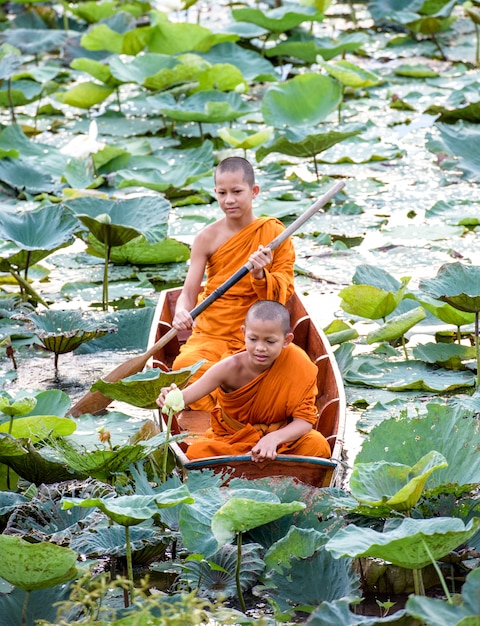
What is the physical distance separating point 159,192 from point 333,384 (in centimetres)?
362

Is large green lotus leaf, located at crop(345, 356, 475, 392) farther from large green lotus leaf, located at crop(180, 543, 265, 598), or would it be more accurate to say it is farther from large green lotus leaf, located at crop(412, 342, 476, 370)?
large green lotus leaf, located at crop(180, 543, 265, 598)

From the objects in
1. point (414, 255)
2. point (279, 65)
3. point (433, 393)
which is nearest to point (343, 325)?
point (433, 393)

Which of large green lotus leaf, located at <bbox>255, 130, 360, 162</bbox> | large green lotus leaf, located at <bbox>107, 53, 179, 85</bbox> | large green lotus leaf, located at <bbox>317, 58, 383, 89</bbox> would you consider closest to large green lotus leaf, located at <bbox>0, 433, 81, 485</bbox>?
large green lotus leaf, located at <bbox>255, 130, 360, 162</bbox>

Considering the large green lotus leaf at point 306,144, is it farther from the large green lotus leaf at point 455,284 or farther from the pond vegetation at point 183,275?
the large green lotus leaf at point 455,284

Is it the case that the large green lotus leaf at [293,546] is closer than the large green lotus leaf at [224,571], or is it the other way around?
the large green lotus leaf at [293,546]

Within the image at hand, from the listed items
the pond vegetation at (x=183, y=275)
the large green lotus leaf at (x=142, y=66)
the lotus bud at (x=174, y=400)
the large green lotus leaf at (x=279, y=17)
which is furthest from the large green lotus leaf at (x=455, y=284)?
the large green lotus leaf at (x=279, y=17)

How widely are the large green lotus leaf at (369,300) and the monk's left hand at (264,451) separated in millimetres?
1393

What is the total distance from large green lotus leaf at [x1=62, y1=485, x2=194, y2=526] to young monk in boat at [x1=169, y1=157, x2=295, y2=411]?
1633 mm

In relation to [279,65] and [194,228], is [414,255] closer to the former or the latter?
[194,228]

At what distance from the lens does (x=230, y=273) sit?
5.05m

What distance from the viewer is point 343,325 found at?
17.7 feet

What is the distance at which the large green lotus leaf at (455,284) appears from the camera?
178 inches

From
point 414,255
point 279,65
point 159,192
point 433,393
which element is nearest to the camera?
point 433,393

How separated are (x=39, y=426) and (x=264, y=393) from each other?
0.81 meters
